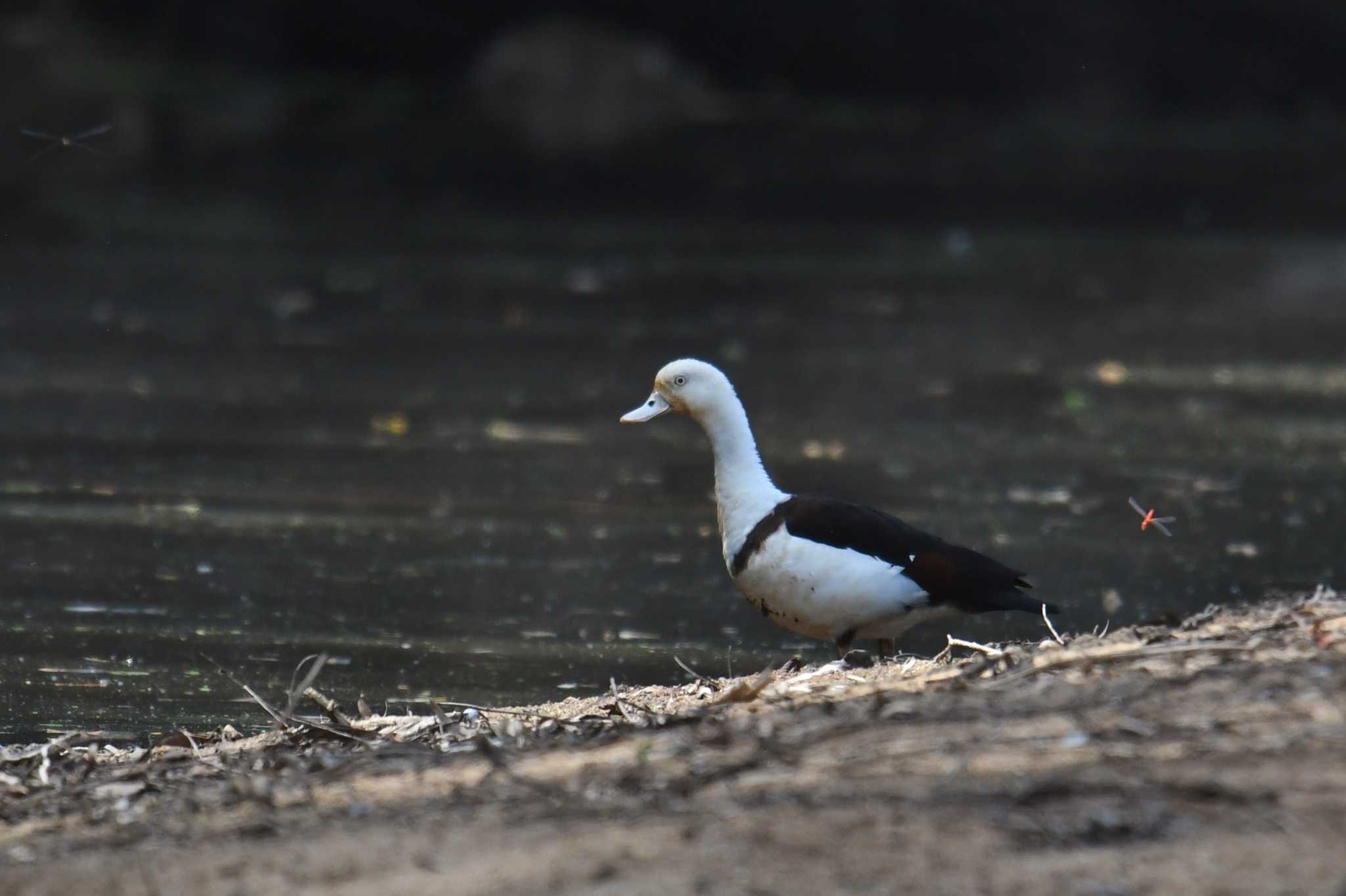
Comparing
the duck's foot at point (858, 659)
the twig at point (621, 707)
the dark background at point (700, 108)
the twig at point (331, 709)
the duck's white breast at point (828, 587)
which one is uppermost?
the dark background at point (700, 108)

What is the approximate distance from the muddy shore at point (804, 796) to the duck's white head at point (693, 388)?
71.5 inches

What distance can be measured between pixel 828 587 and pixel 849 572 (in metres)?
0.08

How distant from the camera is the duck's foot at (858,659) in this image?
6578 mm

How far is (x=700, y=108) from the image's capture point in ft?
109

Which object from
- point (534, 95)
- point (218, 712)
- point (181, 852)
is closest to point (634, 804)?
point (181, 852)

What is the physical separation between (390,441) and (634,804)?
8034mm

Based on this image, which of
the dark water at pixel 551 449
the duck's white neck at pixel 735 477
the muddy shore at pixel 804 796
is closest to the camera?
the muddy shore at pixel 804 796

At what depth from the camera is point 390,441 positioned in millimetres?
12156

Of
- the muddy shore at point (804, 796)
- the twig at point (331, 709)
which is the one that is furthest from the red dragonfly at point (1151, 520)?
the twig at point (331, 709)

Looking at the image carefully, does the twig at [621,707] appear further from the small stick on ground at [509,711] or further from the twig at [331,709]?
the twig at [331,709]

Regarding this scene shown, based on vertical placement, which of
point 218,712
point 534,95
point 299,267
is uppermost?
point 534,95

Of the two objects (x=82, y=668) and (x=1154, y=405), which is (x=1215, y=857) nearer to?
(x=82, y=668)

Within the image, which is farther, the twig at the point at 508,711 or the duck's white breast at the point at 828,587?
the duck's white breast at the point at 828,587

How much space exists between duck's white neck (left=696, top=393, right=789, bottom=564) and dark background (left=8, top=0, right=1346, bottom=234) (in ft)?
63.7
